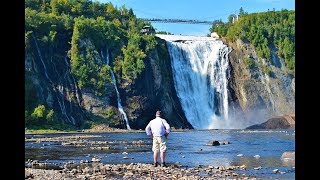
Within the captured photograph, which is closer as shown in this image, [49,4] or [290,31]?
[49,4]

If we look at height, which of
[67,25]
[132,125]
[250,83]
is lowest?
[132,125]

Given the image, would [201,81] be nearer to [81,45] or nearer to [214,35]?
[81,45]

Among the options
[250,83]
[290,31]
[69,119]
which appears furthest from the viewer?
[290,31]

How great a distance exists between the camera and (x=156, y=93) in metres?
93.2

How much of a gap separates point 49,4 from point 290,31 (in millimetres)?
56780

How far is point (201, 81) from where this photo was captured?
97125 mm

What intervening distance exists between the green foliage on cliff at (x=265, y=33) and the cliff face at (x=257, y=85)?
1.56m

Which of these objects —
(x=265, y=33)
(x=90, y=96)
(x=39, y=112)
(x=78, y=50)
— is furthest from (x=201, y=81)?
(x=39, y=112)

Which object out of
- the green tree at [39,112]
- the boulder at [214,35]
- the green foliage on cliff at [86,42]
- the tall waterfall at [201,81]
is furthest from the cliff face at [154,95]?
the boulder at [214,35]

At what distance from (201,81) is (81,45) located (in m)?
23.5

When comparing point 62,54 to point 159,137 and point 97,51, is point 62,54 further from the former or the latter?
point 159,137

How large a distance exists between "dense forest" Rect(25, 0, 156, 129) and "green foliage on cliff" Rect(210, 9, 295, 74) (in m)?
26.9
